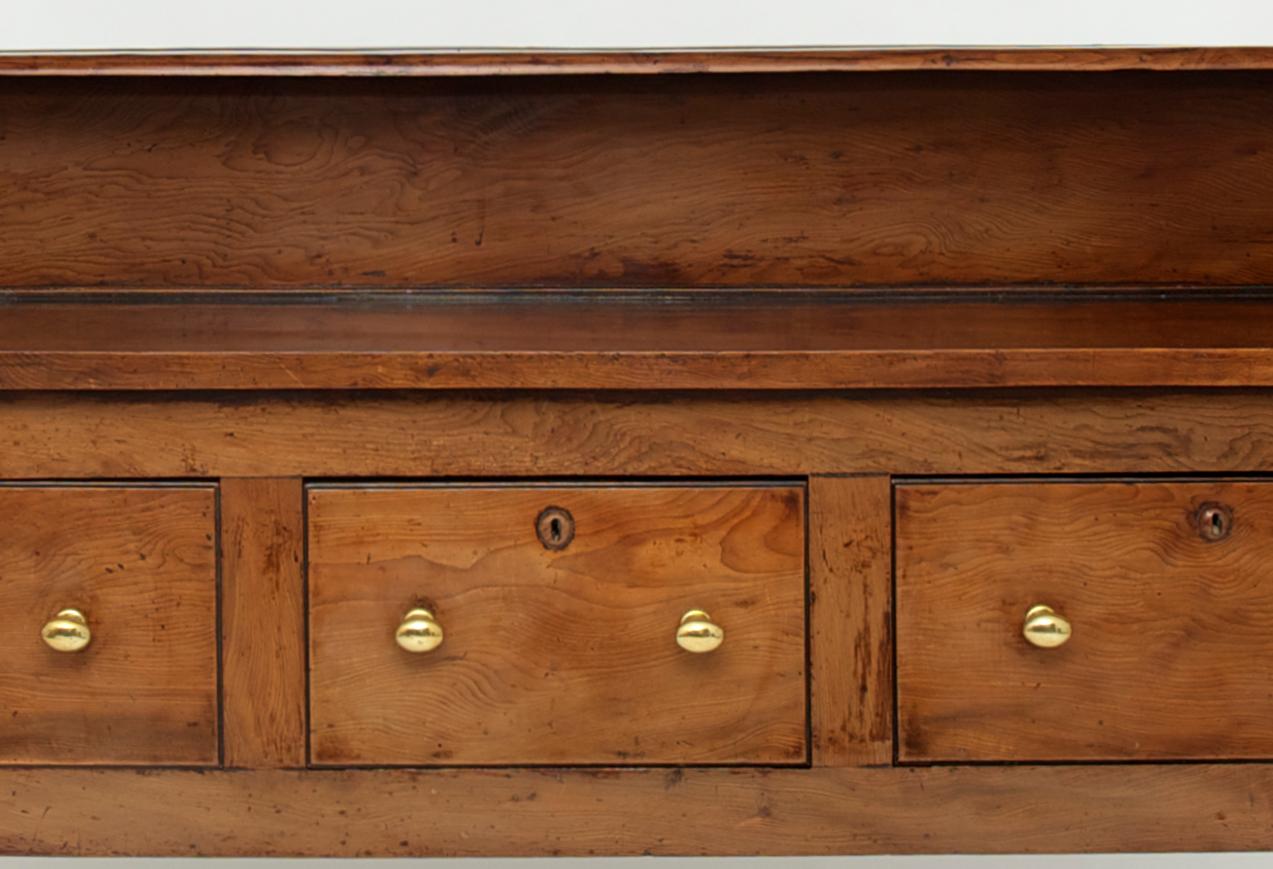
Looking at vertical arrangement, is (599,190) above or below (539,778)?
above

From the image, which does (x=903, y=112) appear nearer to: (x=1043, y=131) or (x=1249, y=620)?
(x=1043, y=131)

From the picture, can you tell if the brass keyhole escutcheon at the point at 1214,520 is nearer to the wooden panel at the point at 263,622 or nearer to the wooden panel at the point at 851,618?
the wooden panel at the point at 851,618

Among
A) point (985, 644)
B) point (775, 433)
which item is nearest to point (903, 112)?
point (775, 433)

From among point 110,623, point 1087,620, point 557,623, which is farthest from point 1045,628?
point 110,623

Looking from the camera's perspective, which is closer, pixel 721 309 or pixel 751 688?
pixel 751 688

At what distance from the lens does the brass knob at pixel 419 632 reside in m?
1.20

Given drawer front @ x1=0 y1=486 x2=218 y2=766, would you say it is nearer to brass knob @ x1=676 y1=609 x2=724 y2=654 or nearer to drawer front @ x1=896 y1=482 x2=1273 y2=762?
brass knob @ x1=676 y1=609 x2=724 y2=654

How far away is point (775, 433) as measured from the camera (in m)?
1.23

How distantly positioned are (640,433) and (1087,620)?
431 millimetres

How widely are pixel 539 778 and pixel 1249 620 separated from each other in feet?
2.13

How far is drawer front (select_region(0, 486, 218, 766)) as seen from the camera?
1.23m

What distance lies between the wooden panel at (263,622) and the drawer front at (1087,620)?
0.54 metres

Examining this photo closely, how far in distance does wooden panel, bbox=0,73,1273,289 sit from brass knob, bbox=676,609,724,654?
47 centimetres

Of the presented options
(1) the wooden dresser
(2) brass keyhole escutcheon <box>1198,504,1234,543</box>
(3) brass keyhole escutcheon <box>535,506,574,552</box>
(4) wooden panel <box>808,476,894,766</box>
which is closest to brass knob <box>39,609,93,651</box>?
(1) the wooden dresser
